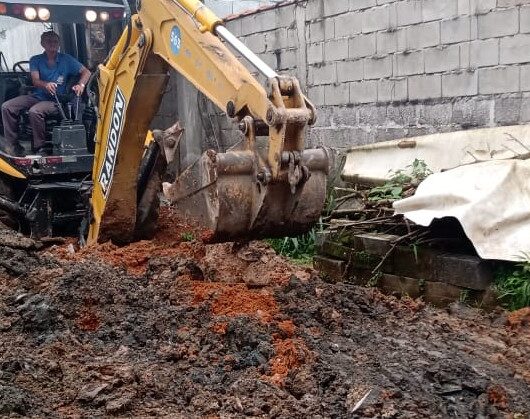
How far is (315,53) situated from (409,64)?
55.3 inches

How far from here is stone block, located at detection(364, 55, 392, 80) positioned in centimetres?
695

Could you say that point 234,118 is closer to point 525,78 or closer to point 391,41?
point 525,78

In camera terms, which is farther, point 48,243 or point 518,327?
point 48,243

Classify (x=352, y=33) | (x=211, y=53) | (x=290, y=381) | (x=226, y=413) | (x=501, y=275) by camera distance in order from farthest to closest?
(x=352, y=33), (x=501, y=275), (x=211, y=53), (x=290, y=381), (x=226, y=413)

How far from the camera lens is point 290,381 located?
3371 mm

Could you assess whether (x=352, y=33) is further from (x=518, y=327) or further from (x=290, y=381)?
(x=290, y=381)

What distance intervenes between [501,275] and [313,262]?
1840mm

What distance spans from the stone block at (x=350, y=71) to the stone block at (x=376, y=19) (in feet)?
1.18

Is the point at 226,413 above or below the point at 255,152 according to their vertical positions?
below

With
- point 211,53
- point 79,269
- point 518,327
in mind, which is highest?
point 211,53

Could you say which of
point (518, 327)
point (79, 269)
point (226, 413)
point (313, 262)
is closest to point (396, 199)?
point (313, 262)

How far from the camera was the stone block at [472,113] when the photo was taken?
19.8 feet

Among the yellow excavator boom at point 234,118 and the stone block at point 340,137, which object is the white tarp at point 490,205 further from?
the stone block at point 340,137

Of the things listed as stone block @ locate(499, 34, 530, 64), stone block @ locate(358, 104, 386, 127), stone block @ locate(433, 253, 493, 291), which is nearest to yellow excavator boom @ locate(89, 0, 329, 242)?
stone block @ locate(433, 253, 493, 291)
